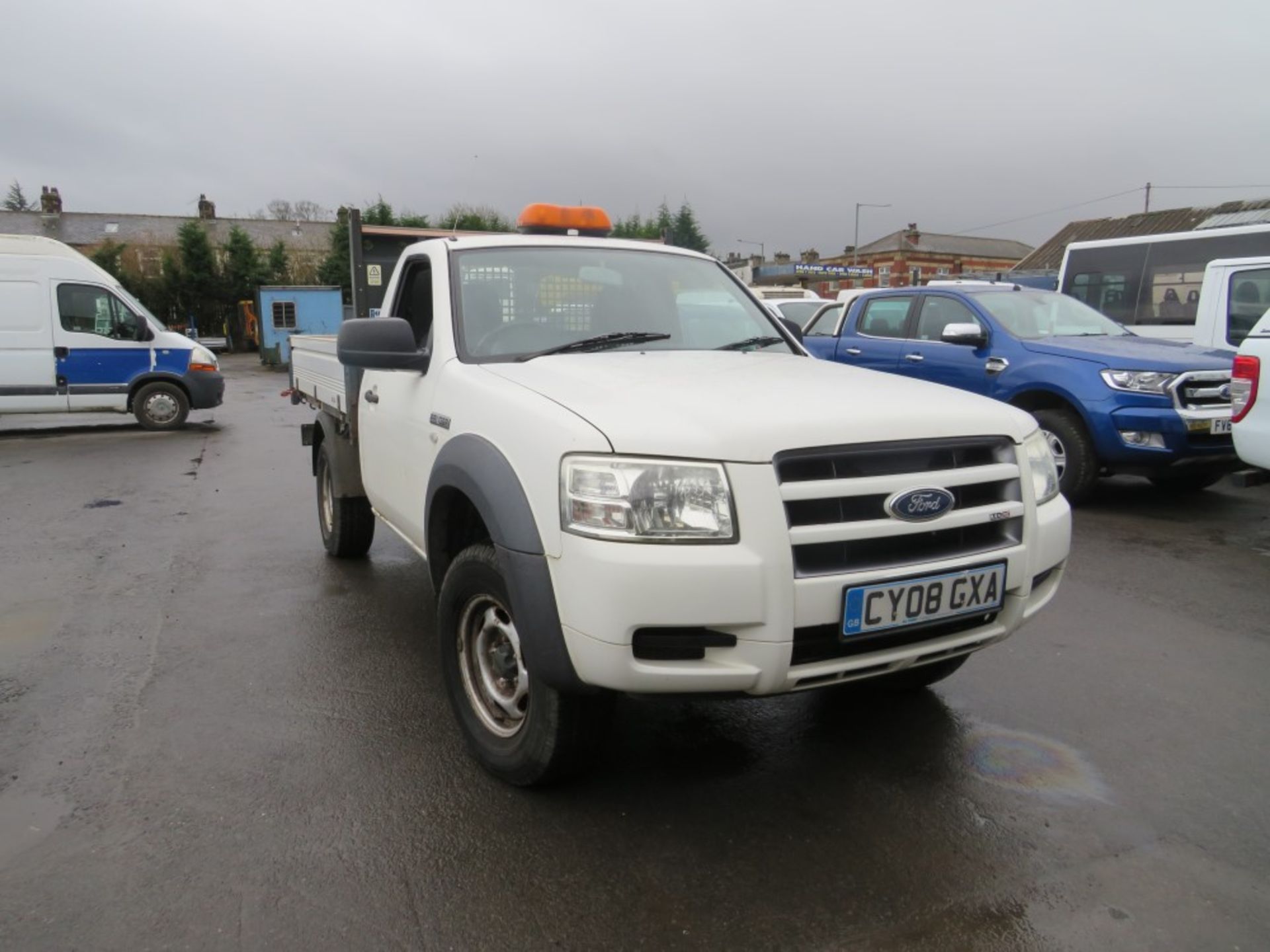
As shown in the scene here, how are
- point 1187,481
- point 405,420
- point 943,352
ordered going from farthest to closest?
point 943,352, point 1187,481, point 405,420

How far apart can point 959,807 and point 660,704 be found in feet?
4.00

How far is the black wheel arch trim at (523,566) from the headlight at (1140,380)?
579cm

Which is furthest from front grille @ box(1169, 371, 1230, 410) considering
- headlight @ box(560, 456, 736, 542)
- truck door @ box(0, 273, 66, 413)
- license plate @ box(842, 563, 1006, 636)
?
truck door @ box(0, 273, 66, 413)

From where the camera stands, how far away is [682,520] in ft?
7.50

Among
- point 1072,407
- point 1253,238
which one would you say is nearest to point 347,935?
point 1072,407

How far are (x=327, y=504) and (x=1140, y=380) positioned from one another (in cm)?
610

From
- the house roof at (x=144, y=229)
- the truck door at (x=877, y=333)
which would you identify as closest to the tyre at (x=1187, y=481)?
the truck door at (x=877, y=333)

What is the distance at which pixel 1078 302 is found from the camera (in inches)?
325

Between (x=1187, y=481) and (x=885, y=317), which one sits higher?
(x=885, y=317)

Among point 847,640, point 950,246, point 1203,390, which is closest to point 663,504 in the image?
point 847,640

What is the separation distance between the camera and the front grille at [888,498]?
234cm

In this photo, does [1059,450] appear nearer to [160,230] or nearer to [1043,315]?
[1043,315]

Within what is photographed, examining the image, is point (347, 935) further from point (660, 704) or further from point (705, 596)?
point (660, 704)

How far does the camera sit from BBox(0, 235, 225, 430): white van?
1196 centimetres
